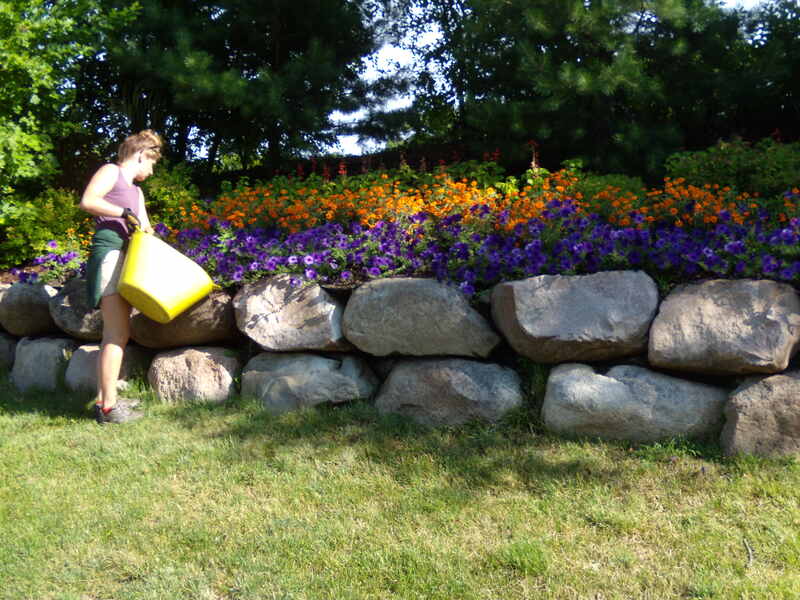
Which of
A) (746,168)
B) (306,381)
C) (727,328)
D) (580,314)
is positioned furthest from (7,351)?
(746,168)

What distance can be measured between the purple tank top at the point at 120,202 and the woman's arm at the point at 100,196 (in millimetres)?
48

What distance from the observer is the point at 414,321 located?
11.5ft

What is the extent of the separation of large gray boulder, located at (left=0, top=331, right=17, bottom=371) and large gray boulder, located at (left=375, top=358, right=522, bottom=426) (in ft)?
10.7

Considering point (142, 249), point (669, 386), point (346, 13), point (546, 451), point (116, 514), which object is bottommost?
point (116, 514)

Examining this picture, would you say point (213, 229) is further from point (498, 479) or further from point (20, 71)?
point (498, 479)

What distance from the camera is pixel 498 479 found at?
2869mm

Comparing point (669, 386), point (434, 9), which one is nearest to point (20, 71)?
point (434, 9)

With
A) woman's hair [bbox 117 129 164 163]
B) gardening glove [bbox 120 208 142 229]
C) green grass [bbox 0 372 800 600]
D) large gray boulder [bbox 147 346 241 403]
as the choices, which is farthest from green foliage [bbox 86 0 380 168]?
green grass [bbox 0 372 800 600]

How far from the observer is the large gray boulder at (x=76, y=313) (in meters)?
4.37

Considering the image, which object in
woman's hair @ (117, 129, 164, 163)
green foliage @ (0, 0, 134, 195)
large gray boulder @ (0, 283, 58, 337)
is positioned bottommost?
large gray boulder @ (0, 283, 58, 337)

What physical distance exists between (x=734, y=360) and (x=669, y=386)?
0.30m

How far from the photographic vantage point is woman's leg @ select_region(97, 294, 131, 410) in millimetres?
3812

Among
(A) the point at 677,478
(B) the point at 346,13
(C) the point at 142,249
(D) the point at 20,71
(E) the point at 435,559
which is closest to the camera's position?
(E) the point at 435,559

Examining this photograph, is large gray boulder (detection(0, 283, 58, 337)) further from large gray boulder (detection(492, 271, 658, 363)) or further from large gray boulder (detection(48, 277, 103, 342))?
large gray boulder (detection(492, 271, 658, 363))
